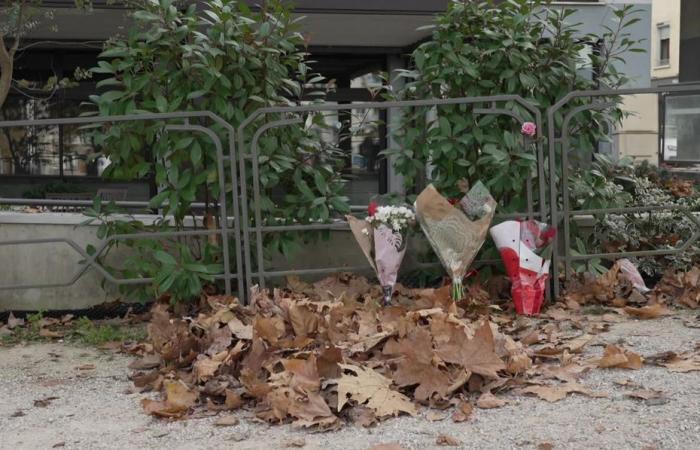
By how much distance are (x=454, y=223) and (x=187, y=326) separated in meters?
1.98

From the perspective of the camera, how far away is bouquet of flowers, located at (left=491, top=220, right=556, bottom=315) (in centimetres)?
626

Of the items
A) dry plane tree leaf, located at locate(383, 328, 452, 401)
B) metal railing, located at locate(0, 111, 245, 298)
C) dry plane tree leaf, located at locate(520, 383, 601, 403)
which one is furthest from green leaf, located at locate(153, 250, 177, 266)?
dry plane tree leaf, located at locate(520, 383, 601, 403)

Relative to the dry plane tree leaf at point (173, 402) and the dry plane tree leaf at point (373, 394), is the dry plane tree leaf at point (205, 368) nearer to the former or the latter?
the dry plane tree leaf at point (173, 402)

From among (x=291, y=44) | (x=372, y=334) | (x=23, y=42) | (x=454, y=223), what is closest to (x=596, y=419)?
(x=372, y=334)

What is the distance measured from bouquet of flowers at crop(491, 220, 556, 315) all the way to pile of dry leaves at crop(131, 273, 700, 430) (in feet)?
2.00

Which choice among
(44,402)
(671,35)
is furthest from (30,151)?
(671,35)

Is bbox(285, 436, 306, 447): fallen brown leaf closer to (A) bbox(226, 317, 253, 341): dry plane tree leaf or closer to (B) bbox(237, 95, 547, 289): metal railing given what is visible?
(A) bbox(226, 317, 253, 341): dry plane tree leaf

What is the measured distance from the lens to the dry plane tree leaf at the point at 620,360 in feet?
15.5

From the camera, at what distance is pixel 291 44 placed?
662cm

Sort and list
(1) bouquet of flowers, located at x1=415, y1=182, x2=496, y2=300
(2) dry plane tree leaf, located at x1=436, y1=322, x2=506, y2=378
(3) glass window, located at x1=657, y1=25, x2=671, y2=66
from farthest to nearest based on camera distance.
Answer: (3) glass window, located at x1=657, y1=25, x2=671, y2=66 → (1) bouquet of flowers, located at x1=415, y1=182, x2=496, y2=300 → (2) dry plane tree leaf, located at x1=436, y1=322, x2=506, y2=378

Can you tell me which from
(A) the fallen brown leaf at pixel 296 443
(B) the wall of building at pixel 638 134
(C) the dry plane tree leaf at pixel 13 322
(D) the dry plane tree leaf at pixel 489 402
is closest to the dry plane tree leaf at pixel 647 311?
(D) the dry plane tree leaf at pixel 489 402

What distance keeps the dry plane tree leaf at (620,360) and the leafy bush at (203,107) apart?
2525 mm

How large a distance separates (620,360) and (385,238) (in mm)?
2005

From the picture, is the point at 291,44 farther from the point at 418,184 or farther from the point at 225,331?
the point at 225,331
